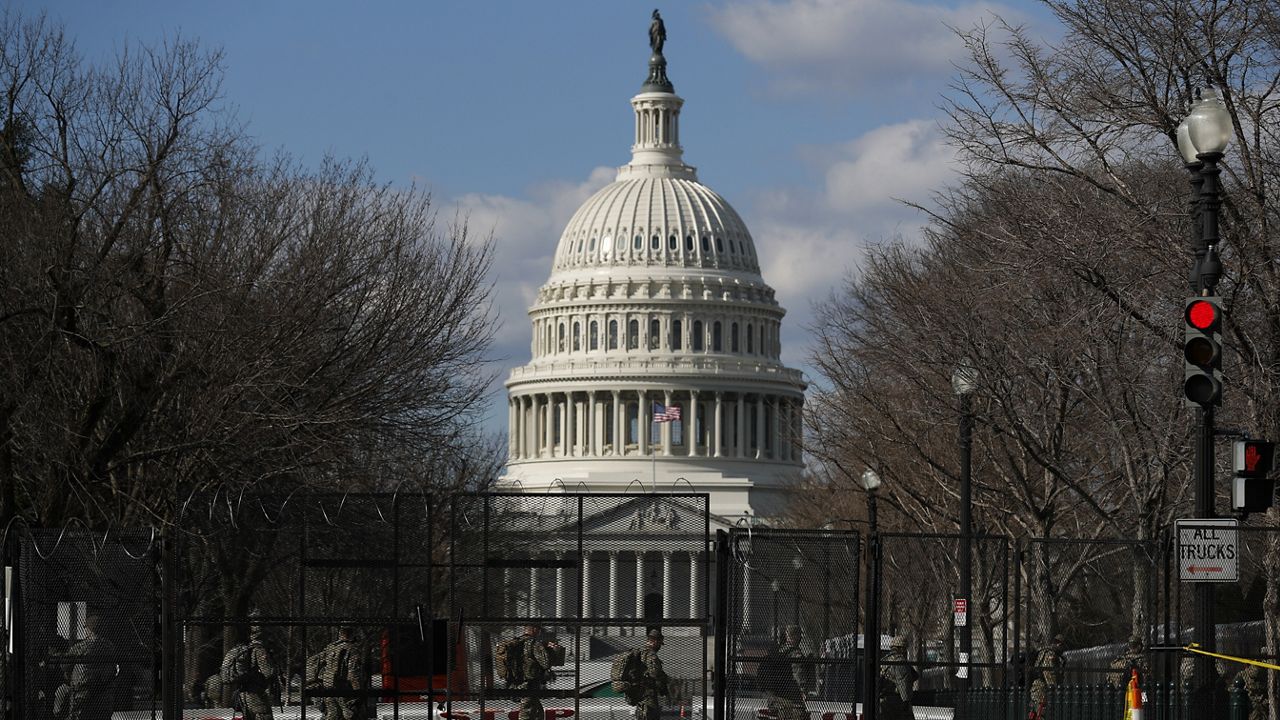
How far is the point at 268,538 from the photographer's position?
66.4 feet

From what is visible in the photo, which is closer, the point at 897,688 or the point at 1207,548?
the point at 1207,548

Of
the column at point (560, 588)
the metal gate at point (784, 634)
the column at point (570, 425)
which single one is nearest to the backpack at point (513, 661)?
the column at point (560, 588)

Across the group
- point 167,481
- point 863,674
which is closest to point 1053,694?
point 863,674

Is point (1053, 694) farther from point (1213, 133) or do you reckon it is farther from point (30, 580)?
point (30, 580)

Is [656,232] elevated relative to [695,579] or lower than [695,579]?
elevated

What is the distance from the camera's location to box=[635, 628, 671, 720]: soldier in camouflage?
19.8m

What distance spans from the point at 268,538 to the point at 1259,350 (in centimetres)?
980

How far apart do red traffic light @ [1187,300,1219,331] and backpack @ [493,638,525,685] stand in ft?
24.9

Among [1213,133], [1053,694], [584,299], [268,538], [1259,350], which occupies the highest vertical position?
[584,299]

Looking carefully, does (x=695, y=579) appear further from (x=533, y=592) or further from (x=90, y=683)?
(x=90, y=683)

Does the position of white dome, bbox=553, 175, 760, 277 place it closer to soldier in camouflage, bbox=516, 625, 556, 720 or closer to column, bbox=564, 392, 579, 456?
column, bbox=564, 392, 579, 456

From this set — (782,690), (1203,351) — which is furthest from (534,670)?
(1203,351)

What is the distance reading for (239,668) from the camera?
66.3 ft

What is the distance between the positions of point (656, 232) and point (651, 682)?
13758 centimetres
